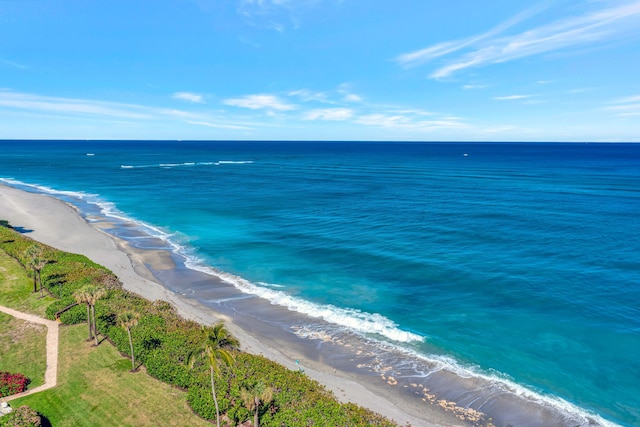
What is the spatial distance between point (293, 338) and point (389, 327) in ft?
32.9

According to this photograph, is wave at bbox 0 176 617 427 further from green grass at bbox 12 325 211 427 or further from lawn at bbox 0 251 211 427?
lawn at bbox 0 251 211 427

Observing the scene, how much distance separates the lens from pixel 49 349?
32.9m

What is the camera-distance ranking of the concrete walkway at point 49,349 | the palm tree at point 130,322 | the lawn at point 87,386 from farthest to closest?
the palm tree at point 130,322 → the concrete walkway at point 49,349 → the lawn at point 87,386

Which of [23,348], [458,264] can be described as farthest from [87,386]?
[458,264]

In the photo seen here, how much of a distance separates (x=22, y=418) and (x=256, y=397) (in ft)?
46.1

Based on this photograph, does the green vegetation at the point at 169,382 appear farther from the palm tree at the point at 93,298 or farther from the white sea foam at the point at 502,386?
the white sea foam at the point at 502,386

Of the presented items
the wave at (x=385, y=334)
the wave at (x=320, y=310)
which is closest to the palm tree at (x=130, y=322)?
the wave at (x=385, y=334)

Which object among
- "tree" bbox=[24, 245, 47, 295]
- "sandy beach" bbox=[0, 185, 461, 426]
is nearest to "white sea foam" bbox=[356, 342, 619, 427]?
"sandy beach" bbox=[0, 185, 461, 426]

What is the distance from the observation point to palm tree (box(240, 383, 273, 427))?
2319 centimetres

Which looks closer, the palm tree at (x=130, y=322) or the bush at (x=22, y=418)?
the bush at (x=22, y=418)

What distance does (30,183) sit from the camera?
447 ft

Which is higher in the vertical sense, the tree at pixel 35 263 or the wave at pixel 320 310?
the tree at pixel 35 263

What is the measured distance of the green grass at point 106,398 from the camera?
83.0ft

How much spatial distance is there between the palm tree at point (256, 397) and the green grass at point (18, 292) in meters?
27.4
